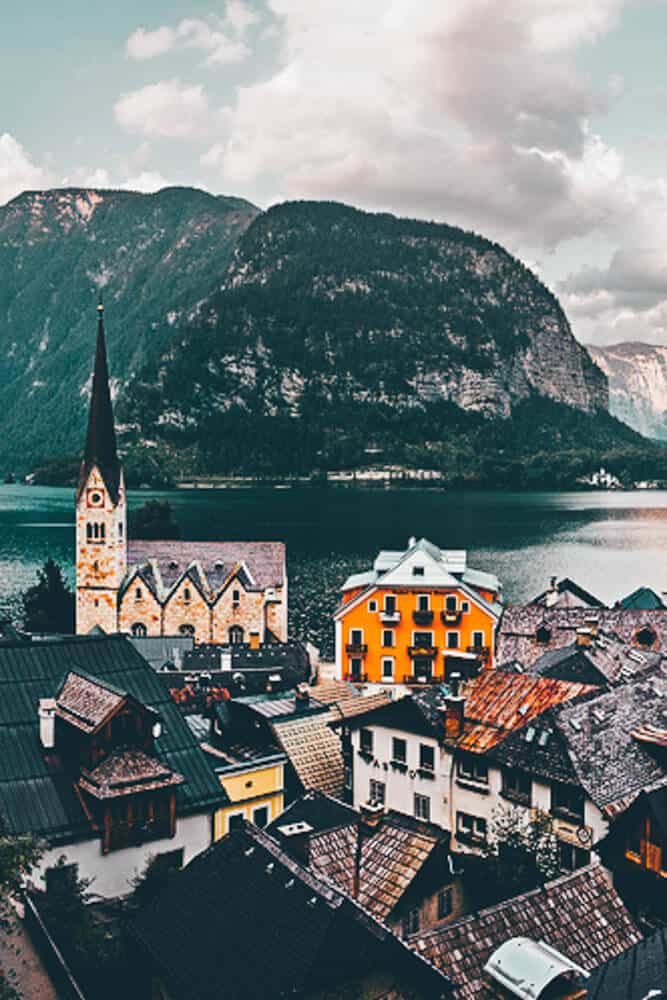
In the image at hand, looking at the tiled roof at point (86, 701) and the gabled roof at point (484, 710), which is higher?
the tiled roof at point (86, 701)

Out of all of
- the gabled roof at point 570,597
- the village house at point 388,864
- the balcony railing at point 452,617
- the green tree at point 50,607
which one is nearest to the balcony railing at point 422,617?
the balcony railing at point 452,617

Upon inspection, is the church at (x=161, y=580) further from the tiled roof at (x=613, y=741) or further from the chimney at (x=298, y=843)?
the chimney at (x=298, y=843)

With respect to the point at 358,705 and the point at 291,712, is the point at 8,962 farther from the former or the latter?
the point at 358,705

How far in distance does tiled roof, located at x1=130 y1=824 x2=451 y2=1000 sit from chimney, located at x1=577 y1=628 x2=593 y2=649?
109ft

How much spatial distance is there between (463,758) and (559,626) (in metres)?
29.0

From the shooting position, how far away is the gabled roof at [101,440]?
91.9 meters

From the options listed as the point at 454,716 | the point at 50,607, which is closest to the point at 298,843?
the point at 454,716

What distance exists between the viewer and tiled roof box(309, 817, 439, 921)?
2756 centimetres

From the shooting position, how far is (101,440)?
9312 centimetres

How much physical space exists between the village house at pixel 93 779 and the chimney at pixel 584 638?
28.9 meters

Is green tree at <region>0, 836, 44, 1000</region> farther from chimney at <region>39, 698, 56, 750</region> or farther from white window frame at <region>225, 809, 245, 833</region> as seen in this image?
white window frame at <region>225, 809, 245, 833</region>

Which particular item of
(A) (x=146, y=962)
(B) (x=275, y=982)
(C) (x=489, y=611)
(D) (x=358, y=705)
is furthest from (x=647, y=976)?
(C) (x=489, y=611)

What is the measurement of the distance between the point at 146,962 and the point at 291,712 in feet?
68.4

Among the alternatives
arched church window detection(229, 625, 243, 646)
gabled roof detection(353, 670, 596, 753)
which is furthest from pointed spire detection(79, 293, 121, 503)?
gabled roof detection(353, 670, 596, 753)
